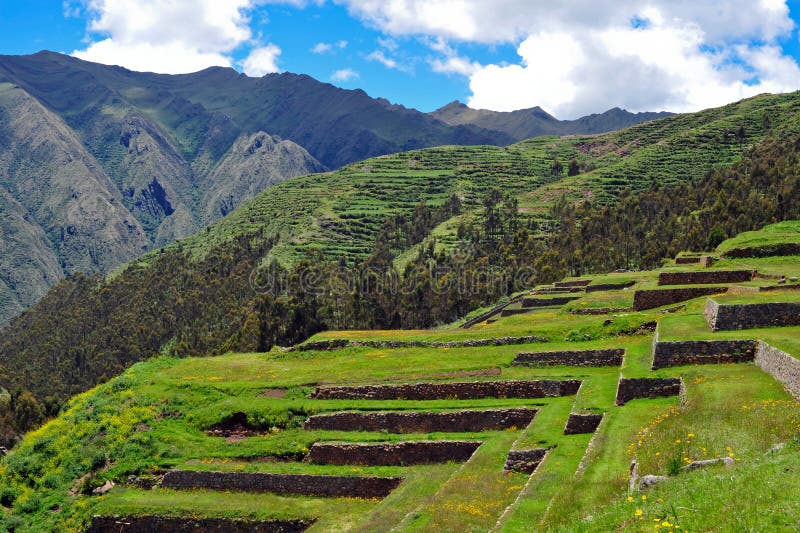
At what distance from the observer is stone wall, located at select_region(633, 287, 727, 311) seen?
4191 centimetres

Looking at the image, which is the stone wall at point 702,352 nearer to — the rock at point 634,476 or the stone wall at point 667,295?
the rock at point 634,476

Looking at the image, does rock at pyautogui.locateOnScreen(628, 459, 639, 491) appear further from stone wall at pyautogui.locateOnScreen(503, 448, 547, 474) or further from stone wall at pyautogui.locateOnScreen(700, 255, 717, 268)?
stone wall at pyautogui.locateOnScreen(700, 255, 717, 268)

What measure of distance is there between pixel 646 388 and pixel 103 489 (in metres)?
24.9

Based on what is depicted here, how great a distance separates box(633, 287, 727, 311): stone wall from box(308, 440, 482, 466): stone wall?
64.5 feet

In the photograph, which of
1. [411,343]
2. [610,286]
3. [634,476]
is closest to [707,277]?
[610,286]

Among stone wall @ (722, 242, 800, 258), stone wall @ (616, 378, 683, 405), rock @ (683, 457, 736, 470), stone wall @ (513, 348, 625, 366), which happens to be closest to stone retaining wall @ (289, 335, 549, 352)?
stone wall @ (513, 348, 625, 366)

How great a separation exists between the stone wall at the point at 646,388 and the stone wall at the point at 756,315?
211 inches

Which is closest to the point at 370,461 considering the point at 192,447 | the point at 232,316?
the point at 192,447

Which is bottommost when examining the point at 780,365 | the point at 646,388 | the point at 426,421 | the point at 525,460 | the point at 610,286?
the point at 426,421

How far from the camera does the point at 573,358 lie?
34.6m

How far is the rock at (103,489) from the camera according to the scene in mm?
31328

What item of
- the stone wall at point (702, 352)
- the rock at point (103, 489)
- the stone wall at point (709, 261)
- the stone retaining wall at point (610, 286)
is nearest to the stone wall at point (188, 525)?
the rock at point (103, 489)

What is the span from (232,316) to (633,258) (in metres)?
80.3

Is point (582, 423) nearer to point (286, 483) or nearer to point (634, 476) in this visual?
point (634, 476)
